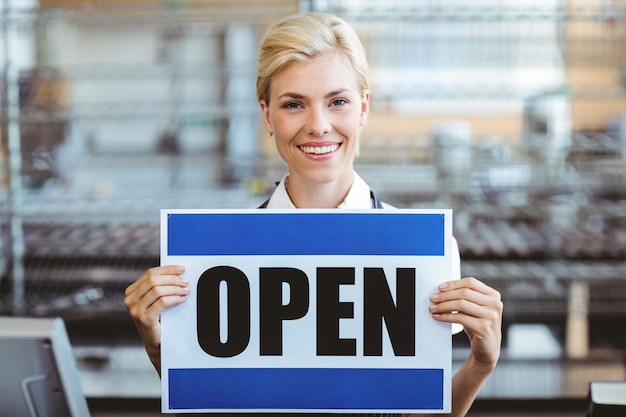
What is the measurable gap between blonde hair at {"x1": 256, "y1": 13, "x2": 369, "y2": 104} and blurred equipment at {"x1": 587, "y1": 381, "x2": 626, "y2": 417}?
542 mm

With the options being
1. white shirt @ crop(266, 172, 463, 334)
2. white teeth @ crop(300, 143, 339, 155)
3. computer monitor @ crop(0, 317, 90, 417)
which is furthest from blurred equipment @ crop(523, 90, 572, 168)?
computer monitor @ crop(0, 317, 90, 417)

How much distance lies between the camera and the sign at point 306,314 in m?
1.04

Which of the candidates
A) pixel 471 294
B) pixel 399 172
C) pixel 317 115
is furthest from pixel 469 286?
pixel 399 172

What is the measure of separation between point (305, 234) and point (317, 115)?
0.17 m

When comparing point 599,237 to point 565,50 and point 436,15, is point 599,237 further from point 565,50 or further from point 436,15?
point 436,15

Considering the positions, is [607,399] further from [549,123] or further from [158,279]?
[549,123]

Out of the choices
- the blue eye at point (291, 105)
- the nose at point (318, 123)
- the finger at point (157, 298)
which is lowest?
the finger at point (157, 298)

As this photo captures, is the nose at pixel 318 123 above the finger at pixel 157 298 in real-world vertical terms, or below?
above

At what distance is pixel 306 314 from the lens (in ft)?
3.42

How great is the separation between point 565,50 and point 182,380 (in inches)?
111

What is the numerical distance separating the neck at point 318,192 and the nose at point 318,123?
4.2 inches

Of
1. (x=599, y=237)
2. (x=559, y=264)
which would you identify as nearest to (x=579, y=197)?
(x=599, y=237)

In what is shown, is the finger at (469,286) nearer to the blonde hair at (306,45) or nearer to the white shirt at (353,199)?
the white shirt at (353,199)

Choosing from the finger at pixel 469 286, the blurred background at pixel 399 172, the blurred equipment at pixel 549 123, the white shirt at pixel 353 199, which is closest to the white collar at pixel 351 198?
the white shirt at pixel 353 199
